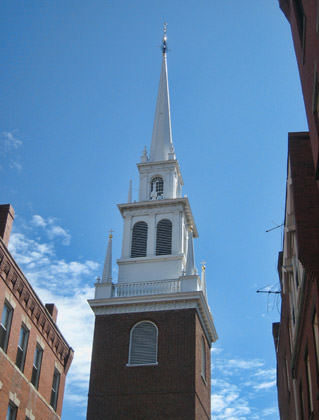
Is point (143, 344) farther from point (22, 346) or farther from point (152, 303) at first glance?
point (22, 346)

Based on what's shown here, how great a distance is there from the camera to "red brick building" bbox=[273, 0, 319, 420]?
55.8 ft

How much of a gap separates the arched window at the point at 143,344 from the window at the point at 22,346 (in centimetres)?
1258

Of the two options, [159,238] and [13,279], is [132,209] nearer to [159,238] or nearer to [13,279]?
[159,238]

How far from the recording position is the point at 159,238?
43.7 m

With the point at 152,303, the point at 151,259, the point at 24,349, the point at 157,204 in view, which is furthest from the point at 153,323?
the point at 24,349

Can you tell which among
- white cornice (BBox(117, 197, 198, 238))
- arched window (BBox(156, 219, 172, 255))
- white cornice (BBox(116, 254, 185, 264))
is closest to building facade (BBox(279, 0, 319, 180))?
white cornice (BBox(116, 254, 185, 264))

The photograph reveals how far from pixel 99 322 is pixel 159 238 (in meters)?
7.20

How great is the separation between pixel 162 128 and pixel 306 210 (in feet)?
107

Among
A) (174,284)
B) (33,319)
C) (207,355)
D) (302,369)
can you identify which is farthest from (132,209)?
(302,369)

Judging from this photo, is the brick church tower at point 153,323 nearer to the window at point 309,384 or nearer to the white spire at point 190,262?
the white spire at point 190,262

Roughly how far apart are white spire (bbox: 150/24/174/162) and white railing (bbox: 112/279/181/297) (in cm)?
1132

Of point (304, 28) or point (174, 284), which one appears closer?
point (304, 28)

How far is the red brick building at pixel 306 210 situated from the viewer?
17.0 m

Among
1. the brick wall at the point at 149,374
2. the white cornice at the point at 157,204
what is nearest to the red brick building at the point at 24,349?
the brick wall at the point at 149,374
